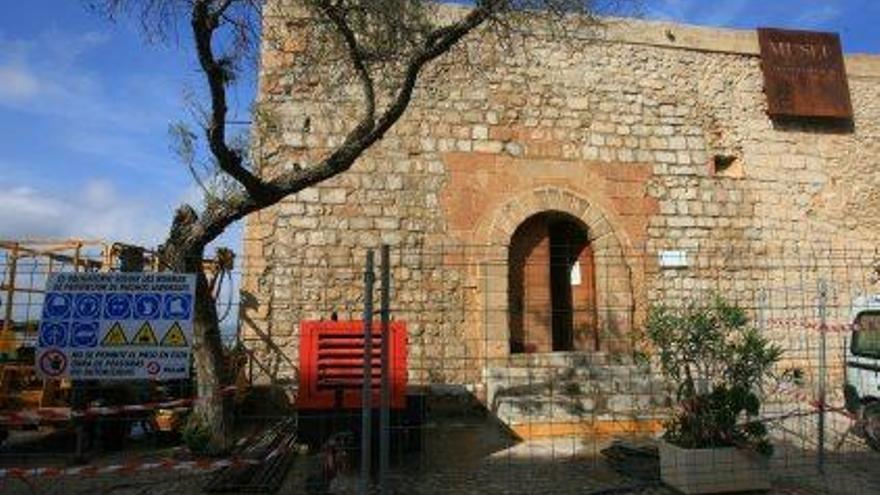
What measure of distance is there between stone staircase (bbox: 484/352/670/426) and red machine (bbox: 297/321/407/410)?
243cm

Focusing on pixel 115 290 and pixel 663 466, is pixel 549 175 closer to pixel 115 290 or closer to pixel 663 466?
pixel 663 466

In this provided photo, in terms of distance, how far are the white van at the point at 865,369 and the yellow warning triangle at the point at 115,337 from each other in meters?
7.48

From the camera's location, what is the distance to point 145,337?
5953 mm

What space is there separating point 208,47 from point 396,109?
1.97m

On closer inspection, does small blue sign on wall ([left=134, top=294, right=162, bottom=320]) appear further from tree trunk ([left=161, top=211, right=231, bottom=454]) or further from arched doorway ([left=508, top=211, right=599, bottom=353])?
arched doorway ([left=508, top=211, right=599, bottom=353])

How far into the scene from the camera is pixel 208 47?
7.36 metres

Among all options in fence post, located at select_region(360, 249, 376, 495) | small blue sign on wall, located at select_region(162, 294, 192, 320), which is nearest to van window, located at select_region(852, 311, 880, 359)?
fence post, located at select_region(360, 249, 376, 495)

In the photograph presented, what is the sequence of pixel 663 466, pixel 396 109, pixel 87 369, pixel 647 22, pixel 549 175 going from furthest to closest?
pixel 647 22
pixel 549 175
pixel 396 109
pixel 663 466
pixel 87 369

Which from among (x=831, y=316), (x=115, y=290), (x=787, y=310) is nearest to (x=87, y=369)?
(x=115, y=290)

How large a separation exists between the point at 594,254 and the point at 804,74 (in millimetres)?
4926

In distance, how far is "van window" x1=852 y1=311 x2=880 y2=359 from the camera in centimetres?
895

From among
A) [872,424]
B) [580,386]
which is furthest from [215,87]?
[872,424]

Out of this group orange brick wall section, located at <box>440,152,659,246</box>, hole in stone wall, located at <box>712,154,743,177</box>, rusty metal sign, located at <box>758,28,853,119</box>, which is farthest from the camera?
rusty metal sign, located at <box>758,28,853,119</box>

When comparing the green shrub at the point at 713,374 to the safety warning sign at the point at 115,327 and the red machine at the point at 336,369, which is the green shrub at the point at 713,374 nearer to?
the red machine at the point at 336,369
